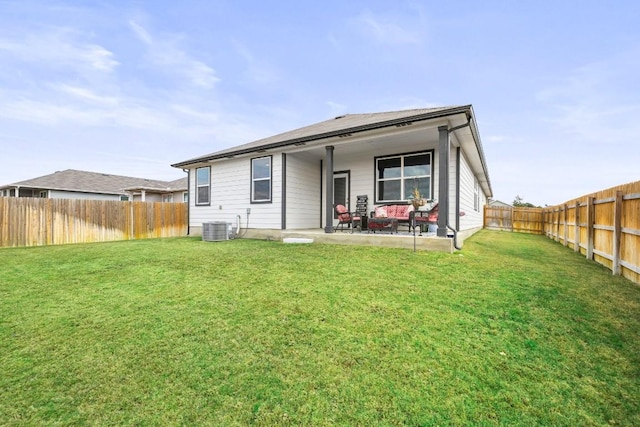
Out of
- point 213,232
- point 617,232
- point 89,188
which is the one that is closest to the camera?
point 617,232

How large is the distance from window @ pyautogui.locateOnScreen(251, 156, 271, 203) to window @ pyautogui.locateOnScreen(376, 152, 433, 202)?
11.9 ft

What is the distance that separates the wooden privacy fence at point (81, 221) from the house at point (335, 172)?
1.43 meters

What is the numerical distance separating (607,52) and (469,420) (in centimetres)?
1451

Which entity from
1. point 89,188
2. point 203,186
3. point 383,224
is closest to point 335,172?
point 383,224

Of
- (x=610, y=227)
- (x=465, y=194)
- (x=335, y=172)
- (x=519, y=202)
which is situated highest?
(x=519, y=202)

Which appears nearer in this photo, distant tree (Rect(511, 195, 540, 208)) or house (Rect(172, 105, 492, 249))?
house (Rect(172, 105, 492, 249))

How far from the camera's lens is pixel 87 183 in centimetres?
2097

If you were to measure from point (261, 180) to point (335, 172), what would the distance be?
2.65 metres

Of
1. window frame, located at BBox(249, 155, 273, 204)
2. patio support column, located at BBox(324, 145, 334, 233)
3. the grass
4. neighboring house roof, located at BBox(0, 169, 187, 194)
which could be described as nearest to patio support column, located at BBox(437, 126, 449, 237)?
the grass

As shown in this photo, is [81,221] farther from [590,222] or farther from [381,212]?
[590,222]

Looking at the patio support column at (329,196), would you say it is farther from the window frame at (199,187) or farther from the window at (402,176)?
the window frame at (199,187)

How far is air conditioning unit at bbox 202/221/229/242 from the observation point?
883 cm

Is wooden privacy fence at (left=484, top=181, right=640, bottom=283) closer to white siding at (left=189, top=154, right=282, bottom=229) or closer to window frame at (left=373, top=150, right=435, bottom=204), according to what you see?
window frame at (left=373, top=150, right=435, bottom=204)

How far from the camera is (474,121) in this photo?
6477 millimetres
